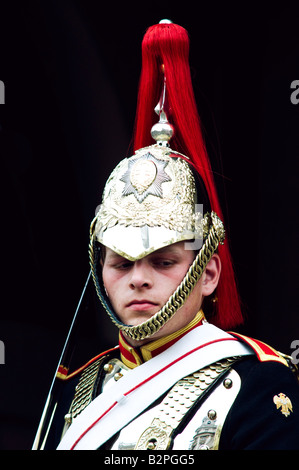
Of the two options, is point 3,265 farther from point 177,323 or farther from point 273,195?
point 177,323

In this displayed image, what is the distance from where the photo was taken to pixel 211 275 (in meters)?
3.57

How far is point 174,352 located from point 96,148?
1.82 metres

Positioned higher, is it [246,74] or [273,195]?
[246,74]

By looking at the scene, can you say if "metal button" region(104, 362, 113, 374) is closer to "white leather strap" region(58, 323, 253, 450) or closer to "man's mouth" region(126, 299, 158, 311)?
"white leather strap" region(58, 323, 253, 450)

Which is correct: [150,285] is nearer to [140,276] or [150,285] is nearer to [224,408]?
[140,276]

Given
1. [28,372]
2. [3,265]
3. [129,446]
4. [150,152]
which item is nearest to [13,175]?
[3,265]

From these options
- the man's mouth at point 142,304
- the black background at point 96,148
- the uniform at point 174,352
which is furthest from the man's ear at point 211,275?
the black background at point 96,148

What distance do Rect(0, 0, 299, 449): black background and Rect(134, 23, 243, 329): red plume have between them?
765 millimetres

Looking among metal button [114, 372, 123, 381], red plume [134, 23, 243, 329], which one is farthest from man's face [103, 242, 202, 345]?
red plume [134, 23, 243, 329]

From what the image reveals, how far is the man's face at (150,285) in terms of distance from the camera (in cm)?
337

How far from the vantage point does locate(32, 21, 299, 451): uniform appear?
319cm

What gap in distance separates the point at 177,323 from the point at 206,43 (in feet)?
6.26

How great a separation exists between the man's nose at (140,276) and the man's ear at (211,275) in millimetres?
254

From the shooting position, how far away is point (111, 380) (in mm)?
3619
